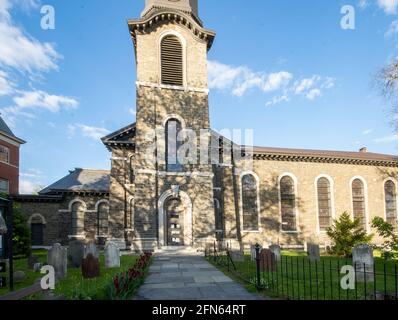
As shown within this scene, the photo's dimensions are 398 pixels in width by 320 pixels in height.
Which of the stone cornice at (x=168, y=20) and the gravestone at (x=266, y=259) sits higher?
the stone cornice at (x=168, y=20)

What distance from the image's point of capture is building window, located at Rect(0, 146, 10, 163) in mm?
33438

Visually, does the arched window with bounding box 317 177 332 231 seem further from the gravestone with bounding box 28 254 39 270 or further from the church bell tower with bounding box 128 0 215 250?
the gravestone with bounding box 28 254 39 270

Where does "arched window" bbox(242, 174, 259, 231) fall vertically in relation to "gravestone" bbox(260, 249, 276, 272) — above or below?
above

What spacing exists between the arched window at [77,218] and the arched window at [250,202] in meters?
13.5

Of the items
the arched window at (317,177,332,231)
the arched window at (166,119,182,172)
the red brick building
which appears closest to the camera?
the arched window at (166,119,182,172)

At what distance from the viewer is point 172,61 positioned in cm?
2433

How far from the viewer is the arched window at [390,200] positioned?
99.1 ft

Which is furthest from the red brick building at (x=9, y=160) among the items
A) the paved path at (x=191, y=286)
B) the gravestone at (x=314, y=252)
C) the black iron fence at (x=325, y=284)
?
the gravestone at (x=314, y=252)

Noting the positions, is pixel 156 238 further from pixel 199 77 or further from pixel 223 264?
pixel 199 77

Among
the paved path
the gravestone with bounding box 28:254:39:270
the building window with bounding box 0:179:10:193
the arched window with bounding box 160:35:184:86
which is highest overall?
the arched window with bounding box 160:35:184:86

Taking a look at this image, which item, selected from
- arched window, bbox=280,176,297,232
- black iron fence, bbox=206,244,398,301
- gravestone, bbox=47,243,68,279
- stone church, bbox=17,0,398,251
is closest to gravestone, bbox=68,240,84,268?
gravestone, bbox=47,243,68,279

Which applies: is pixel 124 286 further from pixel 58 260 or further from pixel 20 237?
pixel 20 237

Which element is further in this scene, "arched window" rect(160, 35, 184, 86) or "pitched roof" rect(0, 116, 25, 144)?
"pitched roof" rect(0, 116, 25, 144)

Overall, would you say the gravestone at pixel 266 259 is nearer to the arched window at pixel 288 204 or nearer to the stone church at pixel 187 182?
the stone church at pixel 187 182
